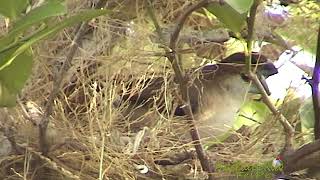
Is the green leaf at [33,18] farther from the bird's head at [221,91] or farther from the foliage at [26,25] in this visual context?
the bird's head at [221,91]

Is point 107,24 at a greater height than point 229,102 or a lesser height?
greater

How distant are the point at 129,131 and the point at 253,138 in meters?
0.13

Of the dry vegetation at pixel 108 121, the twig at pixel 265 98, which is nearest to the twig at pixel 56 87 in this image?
the dry vegetation at pixel 108 121

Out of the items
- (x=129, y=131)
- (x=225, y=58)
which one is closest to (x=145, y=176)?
(x=129, y=131)

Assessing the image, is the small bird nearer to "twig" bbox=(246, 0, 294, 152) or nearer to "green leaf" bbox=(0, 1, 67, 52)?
"twig" bbox=(246, 0, 294, 152)

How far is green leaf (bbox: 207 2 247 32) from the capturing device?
0.46m

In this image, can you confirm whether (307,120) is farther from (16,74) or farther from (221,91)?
(16,74)

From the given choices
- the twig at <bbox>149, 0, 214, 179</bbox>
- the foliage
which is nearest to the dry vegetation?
the twig at <bbox>149, 0, 214, 179</bbox>

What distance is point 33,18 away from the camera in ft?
1.14

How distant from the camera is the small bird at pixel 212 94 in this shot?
24.0 inches

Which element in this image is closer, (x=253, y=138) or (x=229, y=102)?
(x=253, y=138)

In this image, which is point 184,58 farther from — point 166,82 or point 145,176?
point 145,176

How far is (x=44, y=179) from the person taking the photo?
55 cm

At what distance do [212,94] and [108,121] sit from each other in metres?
0.21
